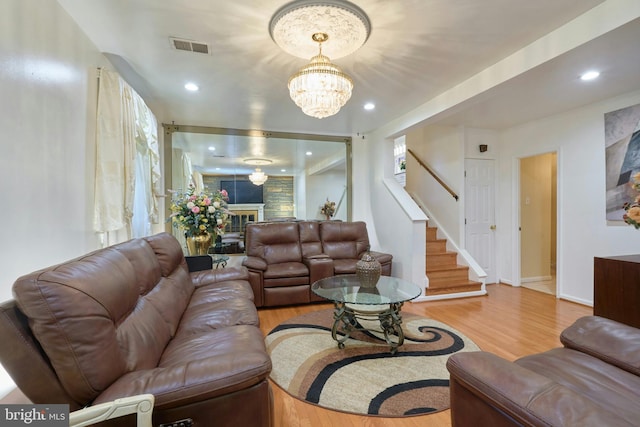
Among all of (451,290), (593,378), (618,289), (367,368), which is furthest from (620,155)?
(367,368)

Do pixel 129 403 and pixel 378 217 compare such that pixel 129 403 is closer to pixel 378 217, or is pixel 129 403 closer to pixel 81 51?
pixel 81 51

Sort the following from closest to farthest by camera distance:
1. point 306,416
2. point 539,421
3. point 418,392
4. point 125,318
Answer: point 539,421 < point 125,318 < point 306,416 < point 418,392

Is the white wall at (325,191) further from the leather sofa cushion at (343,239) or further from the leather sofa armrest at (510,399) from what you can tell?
the leather sofa armrest at (510,399)

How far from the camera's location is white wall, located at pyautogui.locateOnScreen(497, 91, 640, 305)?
333cm

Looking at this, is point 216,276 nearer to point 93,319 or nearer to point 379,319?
point 379,319

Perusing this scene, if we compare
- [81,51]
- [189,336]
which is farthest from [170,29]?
[189,336]

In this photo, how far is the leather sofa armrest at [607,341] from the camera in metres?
1.22

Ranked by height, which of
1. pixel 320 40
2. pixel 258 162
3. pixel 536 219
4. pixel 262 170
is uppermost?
pixel 320 40

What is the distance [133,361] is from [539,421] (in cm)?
145

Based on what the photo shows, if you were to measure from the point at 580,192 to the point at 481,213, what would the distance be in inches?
49.7

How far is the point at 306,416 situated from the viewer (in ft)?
5.38

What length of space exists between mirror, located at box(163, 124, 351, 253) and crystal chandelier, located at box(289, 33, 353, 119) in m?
2.69

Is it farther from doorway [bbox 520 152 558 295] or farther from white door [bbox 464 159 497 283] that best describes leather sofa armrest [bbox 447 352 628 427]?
doorway [bbox 520 152 558 295]

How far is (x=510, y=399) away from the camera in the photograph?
868mm
